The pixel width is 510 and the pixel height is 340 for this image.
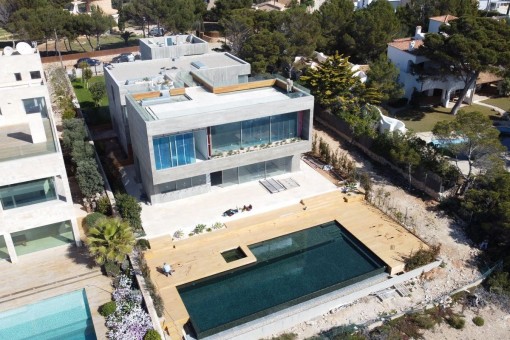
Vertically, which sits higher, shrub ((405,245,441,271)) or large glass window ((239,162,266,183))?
large glass window ((239,162,266,183))

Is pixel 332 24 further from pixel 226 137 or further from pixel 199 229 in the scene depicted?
pixel 199 229

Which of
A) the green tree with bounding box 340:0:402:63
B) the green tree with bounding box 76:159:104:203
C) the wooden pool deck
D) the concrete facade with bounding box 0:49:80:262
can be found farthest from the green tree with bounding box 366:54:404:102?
the concrete facade with bounding box 0:49:80:262

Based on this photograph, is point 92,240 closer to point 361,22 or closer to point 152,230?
point 152,230

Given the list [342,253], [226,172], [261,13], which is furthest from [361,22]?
[342,253]

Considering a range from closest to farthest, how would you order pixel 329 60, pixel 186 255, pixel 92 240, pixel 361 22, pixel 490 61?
pixel 92 240
pixel 186 255
pixel 490 61
pixel 329 60
pixel 361 22

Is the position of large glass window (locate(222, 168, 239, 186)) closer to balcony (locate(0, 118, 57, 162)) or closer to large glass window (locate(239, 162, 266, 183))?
large glass window (locate(239, 162, 266, 183))

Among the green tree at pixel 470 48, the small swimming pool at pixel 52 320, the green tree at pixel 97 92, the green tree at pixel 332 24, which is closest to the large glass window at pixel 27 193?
the small swimming pool at pixel 52 320

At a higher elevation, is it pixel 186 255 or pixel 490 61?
pixel 490 61
